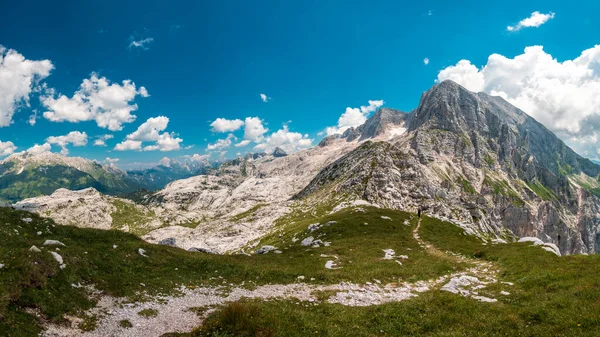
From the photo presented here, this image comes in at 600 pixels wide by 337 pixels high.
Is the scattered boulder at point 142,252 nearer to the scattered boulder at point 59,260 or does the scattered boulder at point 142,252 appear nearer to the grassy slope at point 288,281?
the grassy slope at point 288,281

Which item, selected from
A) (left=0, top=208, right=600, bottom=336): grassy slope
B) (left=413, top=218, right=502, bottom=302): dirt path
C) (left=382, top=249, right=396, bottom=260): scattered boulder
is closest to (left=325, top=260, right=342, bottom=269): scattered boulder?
(left=0, top=208, right=600, bottom=336): grassy slope

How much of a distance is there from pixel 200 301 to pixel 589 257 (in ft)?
137

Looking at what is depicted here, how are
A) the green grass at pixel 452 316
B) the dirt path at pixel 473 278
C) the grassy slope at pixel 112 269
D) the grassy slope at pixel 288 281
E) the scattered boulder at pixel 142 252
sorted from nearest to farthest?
1. the green grass at pixel 452 316
2. the grassy slope at pixel 288 281
3. the grassy slope at pixel 112 269
4. the dirt path at pixel 473 278
5. the scattered boulder at pixel 142 252

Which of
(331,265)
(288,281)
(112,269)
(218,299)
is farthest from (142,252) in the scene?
(331,265)

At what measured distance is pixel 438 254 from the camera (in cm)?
5547

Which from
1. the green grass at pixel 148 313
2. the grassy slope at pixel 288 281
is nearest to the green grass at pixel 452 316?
the grassy slope at pixel 288 281

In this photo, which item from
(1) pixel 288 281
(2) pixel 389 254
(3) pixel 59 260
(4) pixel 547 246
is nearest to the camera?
(3) pixel 59 260

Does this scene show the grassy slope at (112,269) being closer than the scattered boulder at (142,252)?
Yes

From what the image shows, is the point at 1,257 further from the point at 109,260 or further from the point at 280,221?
the point at 280,221

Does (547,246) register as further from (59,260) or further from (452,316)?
(59,260)

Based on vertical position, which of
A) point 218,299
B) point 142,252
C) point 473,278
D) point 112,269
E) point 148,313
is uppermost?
point 142,252

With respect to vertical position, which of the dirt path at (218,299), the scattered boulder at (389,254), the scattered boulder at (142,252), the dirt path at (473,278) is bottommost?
the dirt path at (218,299)

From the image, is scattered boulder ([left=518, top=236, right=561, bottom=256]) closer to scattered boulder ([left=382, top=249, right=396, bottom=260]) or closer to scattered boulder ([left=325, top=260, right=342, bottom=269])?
scattered boulder ([left=382, top=249, right=396, bottom=260])

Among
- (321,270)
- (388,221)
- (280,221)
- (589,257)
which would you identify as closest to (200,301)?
(321,270)
